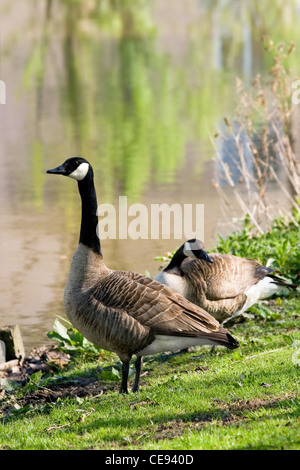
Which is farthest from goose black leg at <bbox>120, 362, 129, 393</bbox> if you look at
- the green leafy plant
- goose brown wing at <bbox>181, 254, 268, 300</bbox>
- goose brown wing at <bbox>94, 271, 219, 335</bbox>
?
the green leafy plant

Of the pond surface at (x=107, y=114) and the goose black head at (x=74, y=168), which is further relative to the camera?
the pond surface at (x=107, y=114)

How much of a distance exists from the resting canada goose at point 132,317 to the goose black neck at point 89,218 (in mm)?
228

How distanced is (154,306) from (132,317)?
192mm

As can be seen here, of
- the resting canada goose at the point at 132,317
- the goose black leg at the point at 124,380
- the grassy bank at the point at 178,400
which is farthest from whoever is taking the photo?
the goose black leg at the point at 124,380

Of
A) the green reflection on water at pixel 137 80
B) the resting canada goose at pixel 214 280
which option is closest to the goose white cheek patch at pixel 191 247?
the resting canada goose at pixel 214 280

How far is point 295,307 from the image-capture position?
7922 millimetres

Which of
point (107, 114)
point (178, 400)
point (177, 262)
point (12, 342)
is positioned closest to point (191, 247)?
point (177, 262)

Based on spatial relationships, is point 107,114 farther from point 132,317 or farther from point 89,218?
point 132,317

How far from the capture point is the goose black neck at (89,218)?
609cm

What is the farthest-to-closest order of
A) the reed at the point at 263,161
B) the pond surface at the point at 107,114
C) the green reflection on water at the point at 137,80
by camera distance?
1. the green reflection on water at the point at 137,80
2. the pond surface at the point at 107,114
3. the reed at the point at 263,161

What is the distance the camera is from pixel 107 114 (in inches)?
858

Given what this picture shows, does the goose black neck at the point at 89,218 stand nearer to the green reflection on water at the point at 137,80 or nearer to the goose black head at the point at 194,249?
the goose black head at the point at 194,249

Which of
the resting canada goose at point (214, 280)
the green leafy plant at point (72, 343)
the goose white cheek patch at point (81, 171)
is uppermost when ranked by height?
the goose white cheek patch at point (81, 171)
